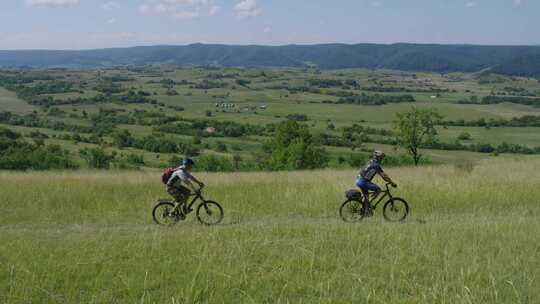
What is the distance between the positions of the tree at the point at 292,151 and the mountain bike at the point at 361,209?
30.1 meters

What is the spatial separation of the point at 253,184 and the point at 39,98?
443 feet

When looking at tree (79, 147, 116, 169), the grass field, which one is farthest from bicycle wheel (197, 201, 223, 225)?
tree (79, 147, 116, 169)

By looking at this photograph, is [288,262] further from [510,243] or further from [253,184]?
[253,184]

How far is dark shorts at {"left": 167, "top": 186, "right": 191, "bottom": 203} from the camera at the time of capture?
42.5 feet

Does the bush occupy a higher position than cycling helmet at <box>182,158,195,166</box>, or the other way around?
cycling helmet at <box>182,158,195,166</box>

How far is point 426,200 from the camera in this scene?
15.6m

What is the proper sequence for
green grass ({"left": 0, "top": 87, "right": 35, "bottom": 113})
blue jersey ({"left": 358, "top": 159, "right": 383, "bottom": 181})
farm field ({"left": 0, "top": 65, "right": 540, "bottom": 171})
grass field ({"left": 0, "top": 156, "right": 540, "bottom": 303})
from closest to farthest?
1. grass field ({"left": 0, "top": 156, "right": 540, "bottom": 303})
2. blue jersey ({"left": 358, "top": 159, "right": 383, "bottom": 181})
3. farm field ({"left": 0, "top": 65, "right": 540, "bottom": 171})
4. green grass ({"left": 0, "top": 87, "right": 35, "bottom": 113})

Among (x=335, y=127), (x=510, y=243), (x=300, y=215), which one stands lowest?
(x=335, y=127)

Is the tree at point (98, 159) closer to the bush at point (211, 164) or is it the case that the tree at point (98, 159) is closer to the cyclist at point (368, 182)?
the bush at point (211, 164)

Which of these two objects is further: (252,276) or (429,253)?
(429,253)

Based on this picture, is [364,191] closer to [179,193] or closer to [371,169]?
[371,169]

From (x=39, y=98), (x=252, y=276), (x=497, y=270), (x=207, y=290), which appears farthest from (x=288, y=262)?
(x=39, y=98)

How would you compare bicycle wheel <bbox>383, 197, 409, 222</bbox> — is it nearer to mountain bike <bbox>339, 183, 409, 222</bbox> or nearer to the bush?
mountain bike <bbox>339, 183, 409, 222</bbox>

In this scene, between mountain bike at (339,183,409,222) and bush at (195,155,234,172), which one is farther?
bush at (195,155,234,172)
